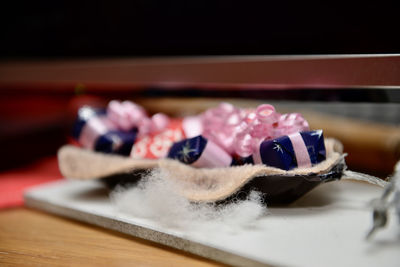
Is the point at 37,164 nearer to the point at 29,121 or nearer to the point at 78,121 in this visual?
the point at 29,121

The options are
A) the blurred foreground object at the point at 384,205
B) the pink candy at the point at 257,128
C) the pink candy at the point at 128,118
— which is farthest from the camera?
the pink candy at the point at 128,118

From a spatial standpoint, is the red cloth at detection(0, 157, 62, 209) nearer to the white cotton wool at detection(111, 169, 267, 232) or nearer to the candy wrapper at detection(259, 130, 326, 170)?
the white cotton wool at detection(111, 169, 267, 232)

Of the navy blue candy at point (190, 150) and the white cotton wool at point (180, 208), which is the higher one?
the navy blue candy at point (190, 150)

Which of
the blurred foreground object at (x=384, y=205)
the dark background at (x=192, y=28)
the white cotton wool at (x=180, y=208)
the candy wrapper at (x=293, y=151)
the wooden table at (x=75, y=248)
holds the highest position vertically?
the dark background at (x=192, y=28)

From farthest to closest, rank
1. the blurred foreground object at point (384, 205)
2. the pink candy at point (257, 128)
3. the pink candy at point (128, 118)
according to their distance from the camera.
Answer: the pink candy at point (128, 118)
the pink candy at point (257, 128)
the blurred foreground object at point (384, 205)

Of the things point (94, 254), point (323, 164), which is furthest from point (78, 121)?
point (323, 164)

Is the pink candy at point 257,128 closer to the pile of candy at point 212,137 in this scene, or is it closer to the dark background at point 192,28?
the pile of candy at point 212,137

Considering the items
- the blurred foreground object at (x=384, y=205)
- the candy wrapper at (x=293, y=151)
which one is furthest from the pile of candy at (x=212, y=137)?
the blurred foreground object at (x=384, y=205)
